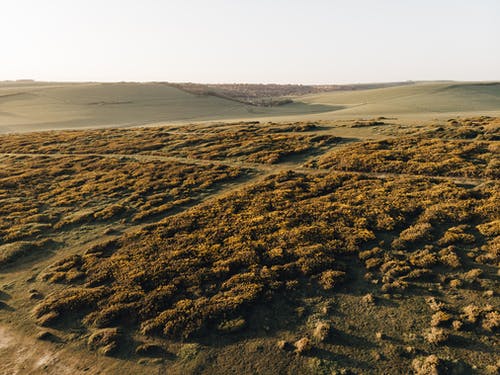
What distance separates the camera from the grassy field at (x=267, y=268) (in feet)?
54.2

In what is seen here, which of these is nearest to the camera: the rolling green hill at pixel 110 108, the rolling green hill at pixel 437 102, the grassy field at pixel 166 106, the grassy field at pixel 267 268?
the grassy field at pixel 267 268

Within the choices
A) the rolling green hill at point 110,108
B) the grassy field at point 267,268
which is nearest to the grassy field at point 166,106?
the rolling green hill at point 110,108

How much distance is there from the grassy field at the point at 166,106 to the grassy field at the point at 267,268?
70.3 metres

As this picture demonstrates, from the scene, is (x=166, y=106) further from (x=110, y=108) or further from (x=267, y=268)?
(x=267, y=268)

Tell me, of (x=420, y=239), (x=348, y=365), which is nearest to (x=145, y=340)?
(x=348, y=365)

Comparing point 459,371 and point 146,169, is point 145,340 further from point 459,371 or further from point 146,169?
point 146,169

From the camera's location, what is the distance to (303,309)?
19.0m

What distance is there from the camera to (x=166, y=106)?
161250 mm

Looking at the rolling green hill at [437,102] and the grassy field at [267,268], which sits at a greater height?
the rolling green hill at [437,102]

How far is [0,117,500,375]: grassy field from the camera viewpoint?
16.5 m

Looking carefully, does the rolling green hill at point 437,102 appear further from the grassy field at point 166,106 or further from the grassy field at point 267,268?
the grassy field at point 267,268

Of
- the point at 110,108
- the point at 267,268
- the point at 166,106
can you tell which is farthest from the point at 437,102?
the point at 110,108

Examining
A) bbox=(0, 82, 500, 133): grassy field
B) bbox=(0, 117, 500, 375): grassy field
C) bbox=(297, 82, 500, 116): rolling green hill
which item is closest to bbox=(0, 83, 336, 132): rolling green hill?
bbox=(0, 82, 500, 133): grassy field

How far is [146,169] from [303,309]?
124 ft
